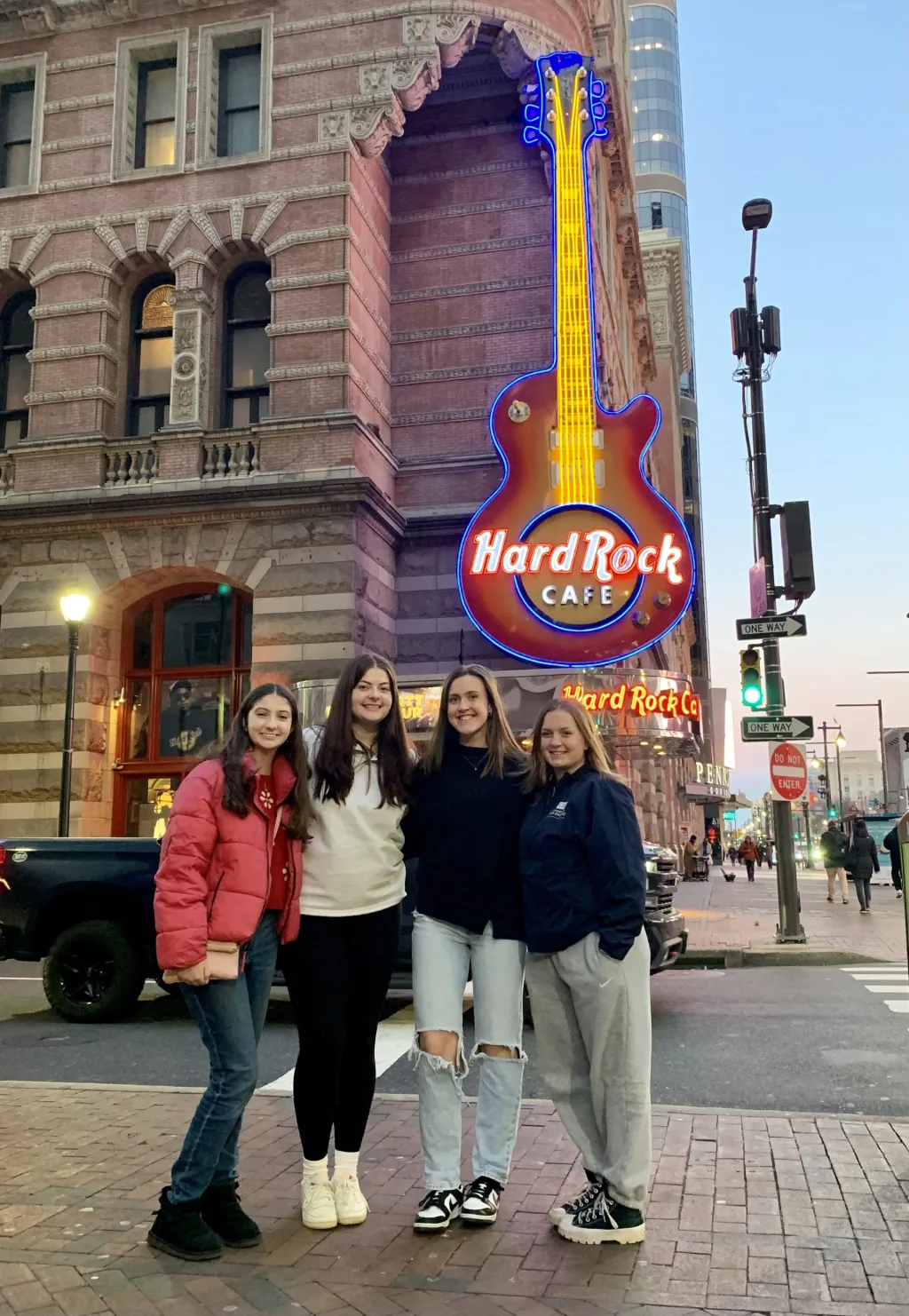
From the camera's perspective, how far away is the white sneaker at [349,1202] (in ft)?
13.6

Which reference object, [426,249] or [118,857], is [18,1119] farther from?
[426,249]

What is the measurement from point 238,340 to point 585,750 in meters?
16.3

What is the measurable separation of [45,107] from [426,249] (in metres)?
7.33

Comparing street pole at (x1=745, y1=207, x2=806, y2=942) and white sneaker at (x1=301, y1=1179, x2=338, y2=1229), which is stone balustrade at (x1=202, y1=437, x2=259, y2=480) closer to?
street pole at (x1=745, y1=207, x2=806, y2=942)

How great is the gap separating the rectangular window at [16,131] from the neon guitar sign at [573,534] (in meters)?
10.2

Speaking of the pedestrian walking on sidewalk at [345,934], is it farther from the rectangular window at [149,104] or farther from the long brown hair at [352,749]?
the rectangular window at [149,104]

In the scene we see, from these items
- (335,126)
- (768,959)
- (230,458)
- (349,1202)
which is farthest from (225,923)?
(335,126)

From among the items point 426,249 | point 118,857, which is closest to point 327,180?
point 426,249

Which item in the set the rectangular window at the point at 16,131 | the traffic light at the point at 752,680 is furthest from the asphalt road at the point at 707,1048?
the rectangular window at the point at 16,131

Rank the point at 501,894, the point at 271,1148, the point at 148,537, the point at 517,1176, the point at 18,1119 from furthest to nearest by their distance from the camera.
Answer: the point at 148,537
the point at 18,1119
the point at 271,1148
the point at 517,1176
the point at 501,894

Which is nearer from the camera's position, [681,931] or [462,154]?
[681,931]

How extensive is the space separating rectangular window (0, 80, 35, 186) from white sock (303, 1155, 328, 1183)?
2047 cm

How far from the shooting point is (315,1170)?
4.13 meters

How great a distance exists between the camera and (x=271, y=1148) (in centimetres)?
516
